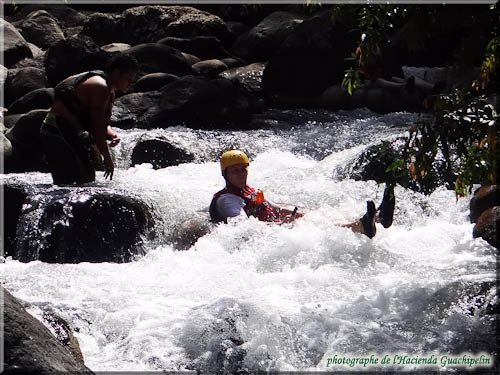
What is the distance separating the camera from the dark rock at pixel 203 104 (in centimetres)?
1259

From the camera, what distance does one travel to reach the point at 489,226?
6.91 metres

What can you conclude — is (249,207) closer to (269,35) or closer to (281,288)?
(281,288)

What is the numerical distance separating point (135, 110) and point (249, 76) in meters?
3.25

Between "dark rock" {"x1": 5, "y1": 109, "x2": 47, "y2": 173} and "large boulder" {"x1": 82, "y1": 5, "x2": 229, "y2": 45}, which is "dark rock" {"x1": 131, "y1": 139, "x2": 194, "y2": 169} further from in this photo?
"large boulder" {"x1": 82, "y1": 5, "x2": 229, "y2": 45}

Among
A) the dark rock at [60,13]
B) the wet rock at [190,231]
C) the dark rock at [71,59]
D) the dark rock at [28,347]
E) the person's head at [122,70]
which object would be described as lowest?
the dark rock at [60,13]

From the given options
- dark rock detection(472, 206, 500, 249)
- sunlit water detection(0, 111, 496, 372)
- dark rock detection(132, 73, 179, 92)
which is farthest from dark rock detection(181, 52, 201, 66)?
dark rock detection(472, 206, 500, 249)

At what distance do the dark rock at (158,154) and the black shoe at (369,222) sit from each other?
4.31 m

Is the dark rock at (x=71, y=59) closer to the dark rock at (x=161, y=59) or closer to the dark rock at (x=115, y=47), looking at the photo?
the dark rock at (x=161, y=59)

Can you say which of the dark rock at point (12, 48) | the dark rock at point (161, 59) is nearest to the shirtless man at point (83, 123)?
the dark rock at point (161, 59)

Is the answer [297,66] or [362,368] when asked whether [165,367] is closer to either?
[362,368]

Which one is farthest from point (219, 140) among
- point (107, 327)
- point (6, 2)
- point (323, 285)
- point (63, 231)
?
point (6, 2)

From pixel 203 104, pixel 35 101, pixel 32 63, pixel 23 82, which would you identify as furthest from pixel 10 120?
pixel 32 63

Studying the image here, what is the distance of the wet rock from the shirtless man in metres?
0.86

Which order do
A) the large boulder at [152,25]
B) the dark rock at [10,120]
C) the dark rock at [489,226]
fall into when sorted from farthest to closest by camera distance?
the large boulder at [152,25], the dark rock at [10,120], the dark rock at [489,226]
